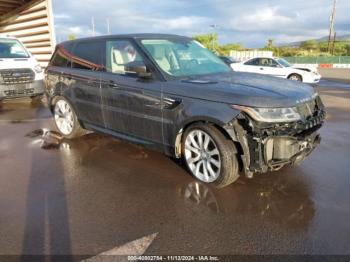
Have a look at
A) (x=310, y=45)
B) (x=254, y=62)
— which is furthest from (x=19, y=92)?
(x=310, y=45)

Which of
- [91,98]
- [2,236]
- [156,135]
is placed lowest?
[2,236]

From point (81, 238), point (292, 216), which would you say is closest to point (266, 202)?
point (292, 216)

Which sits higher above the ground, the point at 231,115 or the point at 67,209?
the point at 231,115

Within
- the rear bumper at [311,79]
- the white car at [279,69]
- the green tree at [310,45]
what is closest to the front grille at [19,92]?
the white car at [279,69]

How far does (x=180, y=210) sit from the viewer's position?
133 inches

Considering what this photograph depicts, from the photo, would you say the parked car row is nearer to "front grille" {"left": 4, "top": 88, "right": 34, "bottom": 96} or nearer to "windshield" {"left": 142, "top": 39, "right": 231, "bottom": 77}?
"windshield" {"left": 142, "top": 39, "right": 231, "bottom": 77}

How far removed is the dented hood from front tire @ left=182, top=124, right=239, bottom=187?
0.40 metres

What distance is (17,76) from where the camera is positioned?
366 inches

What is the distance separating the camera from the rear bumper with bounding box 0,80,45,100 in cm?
915

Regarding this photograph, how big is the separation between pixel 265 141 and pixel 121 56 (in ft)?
8.27

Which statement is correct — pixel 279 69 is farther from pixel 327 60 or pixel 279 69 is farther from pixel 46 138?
pixel 327 60

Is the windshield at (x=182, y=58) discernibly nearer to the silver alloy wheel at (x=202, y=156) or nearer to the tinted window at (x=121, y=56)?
the tinted window at (x=121, y=56)

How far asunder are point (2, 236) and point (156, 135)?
2.06 meters

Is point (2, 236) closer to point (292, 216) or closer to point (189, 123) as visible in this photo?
point (189, 123)
